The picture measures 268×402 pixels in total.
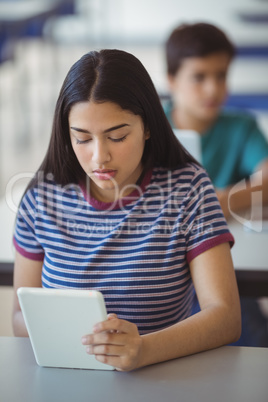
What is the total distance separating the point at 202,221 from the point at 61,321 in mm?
362

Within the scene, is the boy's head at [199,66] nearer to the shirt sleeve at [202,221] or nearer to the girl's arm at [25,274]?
the shirt sleeve at [202,221]

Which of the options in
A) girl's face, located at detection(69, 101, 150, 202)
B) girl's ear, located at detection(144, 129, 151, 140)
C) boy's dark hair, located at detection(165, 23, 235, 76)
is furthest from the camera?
boy's dark hair, located at detection(165, 23, 235, 76)

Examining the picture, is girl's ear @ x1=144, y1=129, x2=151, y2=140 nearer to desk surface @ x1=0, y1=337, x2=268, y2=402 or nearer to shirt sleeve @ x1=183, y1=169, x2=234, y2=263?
shirt sleeve @ x1=183, y1=169, x2=234, y2=263

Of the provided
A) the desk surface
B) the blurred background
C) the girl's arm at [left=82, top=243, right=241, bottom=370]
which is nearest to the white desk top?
the girl's arm at [left=82, top=243, right=241, bottom=370]

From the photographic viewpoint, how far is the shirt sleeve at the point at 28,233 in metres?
1.27

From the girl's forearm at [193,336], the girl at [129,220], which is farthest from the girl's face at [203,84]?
the girl's forearm at [193,336]

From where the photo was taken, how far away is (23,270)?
50.4 inches

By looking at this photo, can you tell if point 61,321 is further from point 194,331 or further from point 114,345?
point 194,331

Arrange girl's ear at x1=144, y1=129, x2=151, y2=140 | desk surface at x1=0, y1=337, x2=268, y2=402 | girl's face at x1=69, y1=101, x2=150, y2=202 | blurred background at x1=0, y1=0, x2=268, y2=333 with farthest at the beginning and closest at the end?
blurred background at x1=0, y1=0, x2=268, y2=333 → girl's ear at x1=144, y1=129, x2=151, y2=140 → girl's face at x1=69, y1=101, x2=150, y2=202 → desk surface at x1=0, y1=337, x2=268, y2=402

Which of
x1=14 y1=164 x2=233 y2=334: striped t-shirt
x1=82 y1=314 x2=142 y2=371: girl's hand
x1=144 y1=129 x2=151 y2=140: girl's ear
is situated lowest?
x1=82 y1=314 x2=142 y2=371: girl's hand

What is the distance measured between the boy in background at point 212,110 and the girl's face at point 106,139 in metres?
0.99

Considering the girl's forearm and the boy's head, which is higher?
the boy's head

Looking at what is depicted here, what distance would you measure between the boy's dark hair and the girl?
92cm

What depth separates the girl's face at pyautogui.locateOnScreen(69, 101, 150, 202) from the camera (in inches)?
43.1
